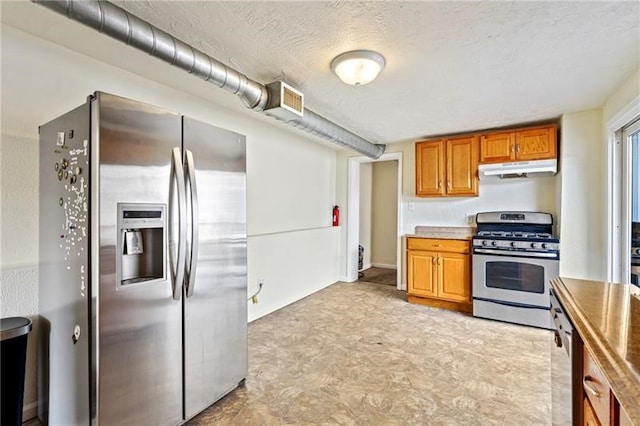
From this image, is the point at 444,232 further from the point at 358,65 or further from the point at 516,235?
the point at 358,65

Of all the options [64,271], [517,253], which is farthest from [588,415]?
[517,253]

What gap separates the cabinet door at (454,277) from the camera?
151 inches

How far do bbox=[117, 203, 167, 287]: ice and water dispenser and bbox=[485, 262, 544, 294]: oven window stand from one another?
3462 mm

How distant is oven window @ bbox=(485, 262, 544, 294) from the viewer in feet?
11.1

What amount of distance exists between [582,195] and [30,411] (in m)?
4.91

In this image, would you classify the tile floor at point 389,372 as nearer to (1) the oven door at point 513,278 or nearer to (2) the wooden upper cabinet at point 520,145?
(1) the oven door at point 513,278

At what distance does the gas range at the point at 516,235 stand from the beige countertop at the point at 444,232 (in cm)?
19

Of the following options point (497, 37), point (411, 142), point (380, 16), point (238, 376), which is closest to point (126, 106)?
point (380, 16)

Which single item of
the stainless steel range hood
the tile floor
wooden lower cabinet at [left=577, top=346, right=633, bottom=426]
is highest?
the stainless steel range hood

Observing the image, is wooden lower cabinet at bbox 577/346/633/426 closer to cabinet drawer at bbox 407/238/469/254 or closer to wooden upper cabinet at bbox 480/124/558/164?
cabinet drawer at bbox 407/238/469/254

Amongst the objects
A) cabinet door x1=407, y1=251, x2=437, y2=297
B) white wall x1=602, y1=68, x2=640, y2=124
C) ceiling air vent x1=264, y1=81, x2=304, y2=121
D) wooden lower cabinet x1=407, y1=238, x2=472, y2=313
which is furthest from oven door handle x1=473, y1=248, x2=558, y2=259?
ceiling air vent x1=264, y1=81, x2=304, y2=121

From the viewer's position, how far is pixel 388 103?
3.02 meters

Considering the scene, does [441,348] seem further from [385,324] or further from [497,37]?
[497,37]

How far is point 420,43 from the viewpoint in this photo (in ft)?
6.32
